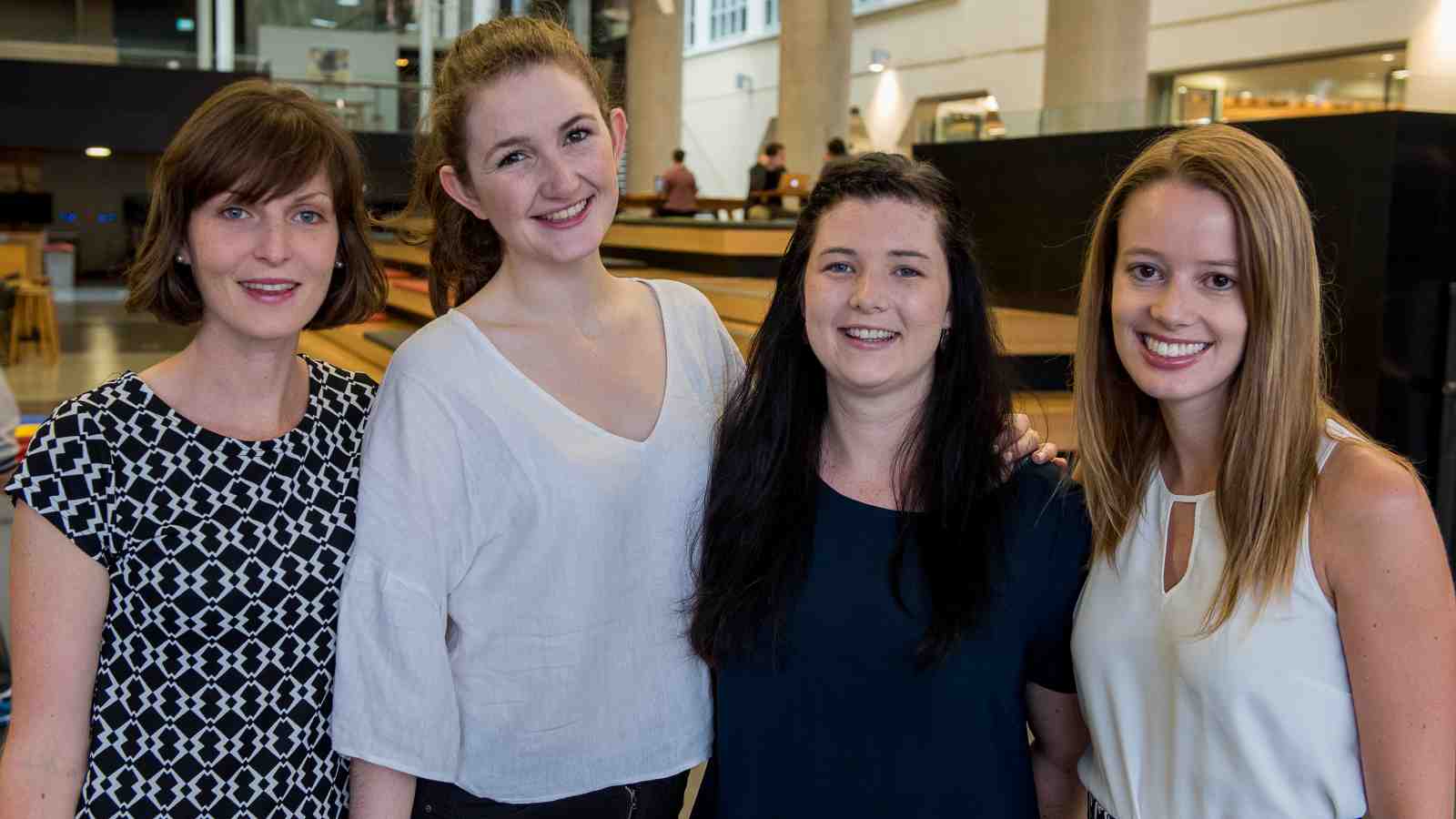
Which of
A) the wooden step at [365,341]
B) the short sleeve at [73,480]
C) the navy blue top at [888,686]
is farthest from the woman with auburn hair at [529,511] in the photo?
the wooden step at [365,341]

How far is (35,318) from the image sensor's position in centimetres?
1348

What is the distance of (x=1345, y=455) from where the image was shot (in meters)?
1.58

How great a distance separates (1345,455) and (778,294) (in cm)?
85

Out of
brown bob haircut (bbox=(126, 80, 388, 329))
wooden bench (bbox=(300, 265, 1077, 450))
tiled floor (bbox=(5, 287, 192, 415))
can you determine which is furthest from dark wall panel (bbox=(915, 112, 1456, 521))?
tiled floor (bbox=(5, 287, 192, 415))

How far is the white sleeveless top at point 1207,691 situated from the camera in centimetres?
157

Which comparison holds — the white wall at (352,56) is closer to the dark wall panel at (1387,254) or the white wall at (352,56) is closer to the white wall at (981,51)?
the white wall at (981,51)

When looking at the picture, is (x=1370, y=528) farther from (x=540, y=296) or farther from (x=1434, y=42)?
(x=1434, y=42)

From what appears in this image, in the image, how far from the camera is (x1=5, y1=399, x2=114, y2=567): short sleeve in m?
1.53

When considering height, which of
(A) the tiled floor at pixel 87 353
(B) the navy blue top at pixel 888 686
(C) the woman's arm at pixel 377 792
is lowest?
→ (A) the tiled floor at pixel 87 353

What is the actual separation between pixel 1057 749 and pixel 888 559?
44cm

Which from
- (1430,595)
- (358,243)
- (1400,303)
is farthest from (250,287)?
(1400,303)

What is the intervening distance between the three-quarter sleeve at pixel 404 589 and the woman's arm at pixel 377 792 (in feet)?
0.15

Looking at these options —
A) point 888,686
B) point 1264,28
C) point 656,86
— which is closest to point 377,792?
point 888,686

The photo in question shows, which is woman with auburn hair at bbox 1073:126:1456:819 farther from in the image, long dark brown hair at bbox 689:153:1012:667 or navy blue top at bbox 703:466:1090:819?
long dark brown hair at bbox 689:153:1012:667
